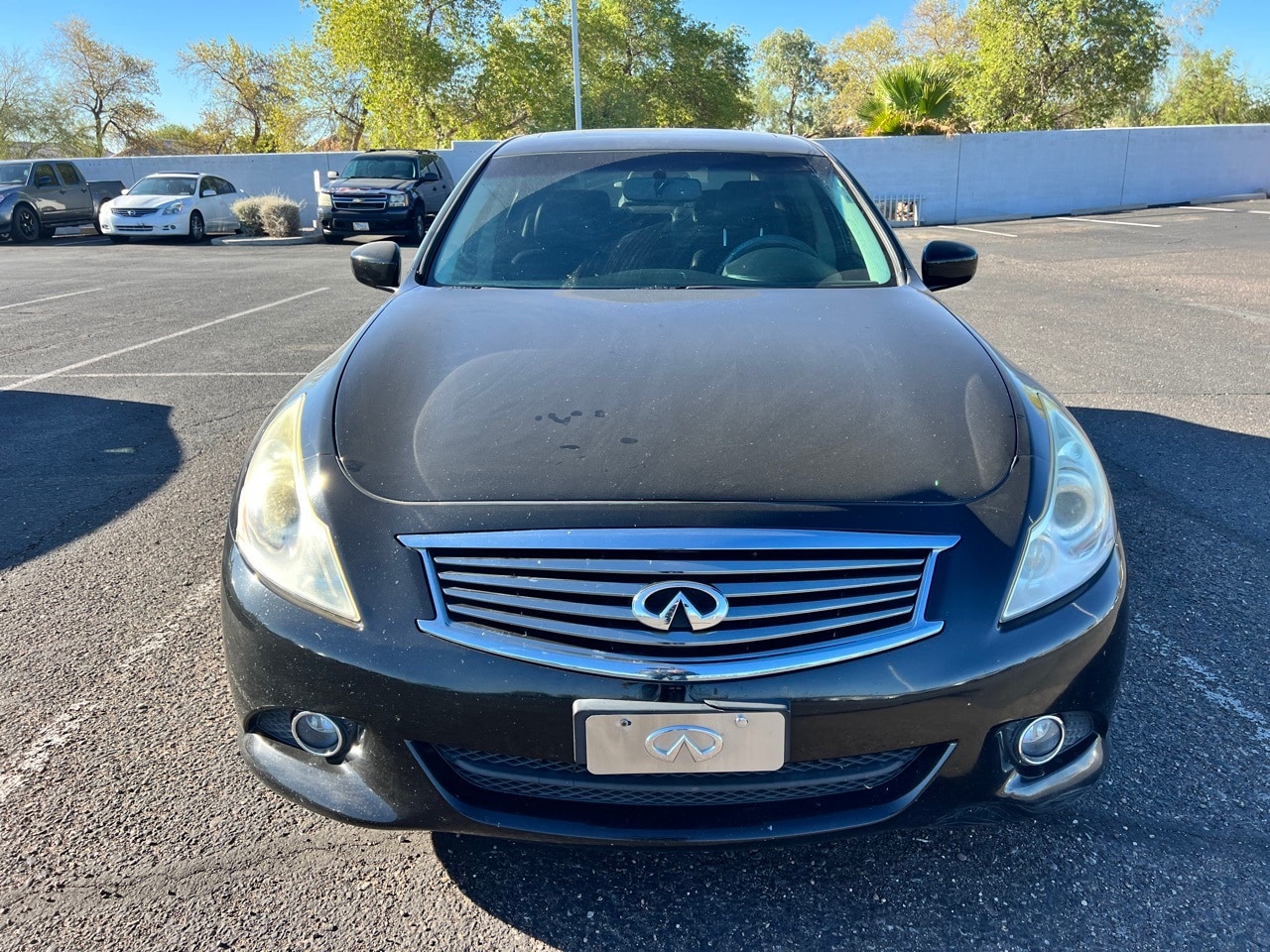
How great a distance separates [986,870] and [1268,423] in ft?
13.4

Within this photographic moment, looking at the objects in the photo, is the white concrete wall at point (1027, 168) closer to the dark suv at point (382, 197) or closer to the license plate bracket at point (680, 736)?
the dark suv at point (382, 197)

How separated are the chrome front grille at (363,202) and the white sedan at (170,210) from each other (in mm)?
3810

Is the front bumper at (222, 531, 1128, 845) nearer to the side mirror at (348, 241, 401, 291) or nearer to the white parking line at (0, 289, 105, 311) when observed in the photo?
the side mirror at (348, 241, 401, 291)

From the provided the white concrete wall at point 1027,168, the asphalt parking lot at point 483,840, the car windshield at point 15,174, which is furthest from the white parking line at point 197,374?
the white concrete wall at point 1027,168


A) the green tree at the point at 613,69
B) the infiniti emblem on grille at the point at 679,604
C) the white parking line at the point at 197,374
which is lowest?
the white parking line at the point at 197,374

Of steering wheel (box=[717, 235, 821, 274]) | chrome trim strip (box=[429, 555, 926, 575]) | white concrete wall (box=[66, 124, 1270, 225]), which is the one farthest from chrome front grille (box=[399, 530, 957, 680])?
white concrete wall (box=[66, 124, 1270, 225])

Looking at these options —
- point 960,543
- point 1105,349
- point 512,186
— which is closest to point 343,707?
point 960,543

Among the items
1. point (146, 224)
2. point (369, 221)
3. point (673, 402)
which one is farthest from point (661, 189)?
point (146, 224)

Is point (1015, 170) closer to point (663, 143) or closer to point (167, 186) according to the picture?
point (167, 186)

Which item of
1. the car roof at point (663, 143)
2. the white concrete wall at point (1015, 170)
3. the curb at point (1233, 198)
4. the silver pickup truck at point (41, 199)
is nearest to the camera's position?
the car roof at point (663, 143)

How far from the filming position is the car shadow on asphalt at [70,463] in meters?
3.73

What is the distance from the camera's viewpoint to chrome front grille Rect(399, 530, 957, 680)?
157 cm

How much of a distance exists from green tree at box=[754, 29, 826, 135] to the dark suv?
6736 centimetres

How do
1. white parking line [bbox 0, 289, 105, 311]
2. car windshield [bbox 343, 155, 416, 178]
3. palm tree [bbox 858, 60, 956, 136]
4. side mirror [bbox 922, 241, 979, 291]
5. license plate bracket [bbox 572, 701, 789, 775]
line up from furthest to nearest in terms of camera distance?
palm tree [bbox 858, 60, 956, 136] < car windshield [bbox 343, 155, 416, 178] < white parking line [bbox 0, 289, 105, 311] < side mirror [bbox 922, 241, 979, 291] < license plate bracket [bbox 572, 701, 789, 775]
